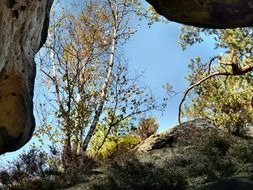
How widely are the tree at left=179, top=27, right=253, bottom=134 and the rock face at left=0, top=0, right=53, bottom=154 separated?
1238 centimetres

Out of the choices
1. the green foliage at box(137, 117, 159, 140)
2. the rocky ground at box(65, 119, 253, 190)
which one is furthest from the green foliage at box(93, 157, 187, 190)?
the green foliage at box(137, 117, 159, 140)

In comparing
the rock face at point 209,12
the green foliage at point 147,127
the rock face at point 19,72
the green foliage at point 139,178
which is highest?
the green foliage at point 147,127

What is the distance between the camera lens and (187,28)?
25.1 m

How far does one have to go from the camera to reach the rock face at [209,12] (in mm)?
9680

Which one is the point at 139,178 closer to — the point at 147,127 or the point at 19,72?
the point at 19,72

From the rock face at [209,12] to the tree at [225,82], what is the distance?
9001mm

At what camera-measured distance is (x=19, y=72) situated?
7.45m

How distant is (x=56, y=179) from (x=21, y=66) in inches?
281

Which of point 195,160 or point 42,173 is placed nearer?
point 195,160

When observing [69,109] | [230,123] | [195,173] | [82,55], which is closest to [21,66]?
[195,173]

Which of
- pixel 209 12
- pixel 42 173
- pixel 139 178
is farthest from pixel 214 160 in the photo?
pixel 42 173

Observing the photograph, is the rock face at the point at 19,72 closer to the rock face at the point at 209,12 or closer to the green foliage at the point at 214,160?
the rock face at the point at 209,12

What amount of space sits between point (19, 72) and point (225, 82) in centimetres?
1756

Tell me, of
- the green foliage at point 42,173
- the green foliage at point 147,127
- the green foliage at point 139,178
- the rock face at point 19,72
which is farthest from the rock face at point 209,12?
the green foliage at point 147,127
